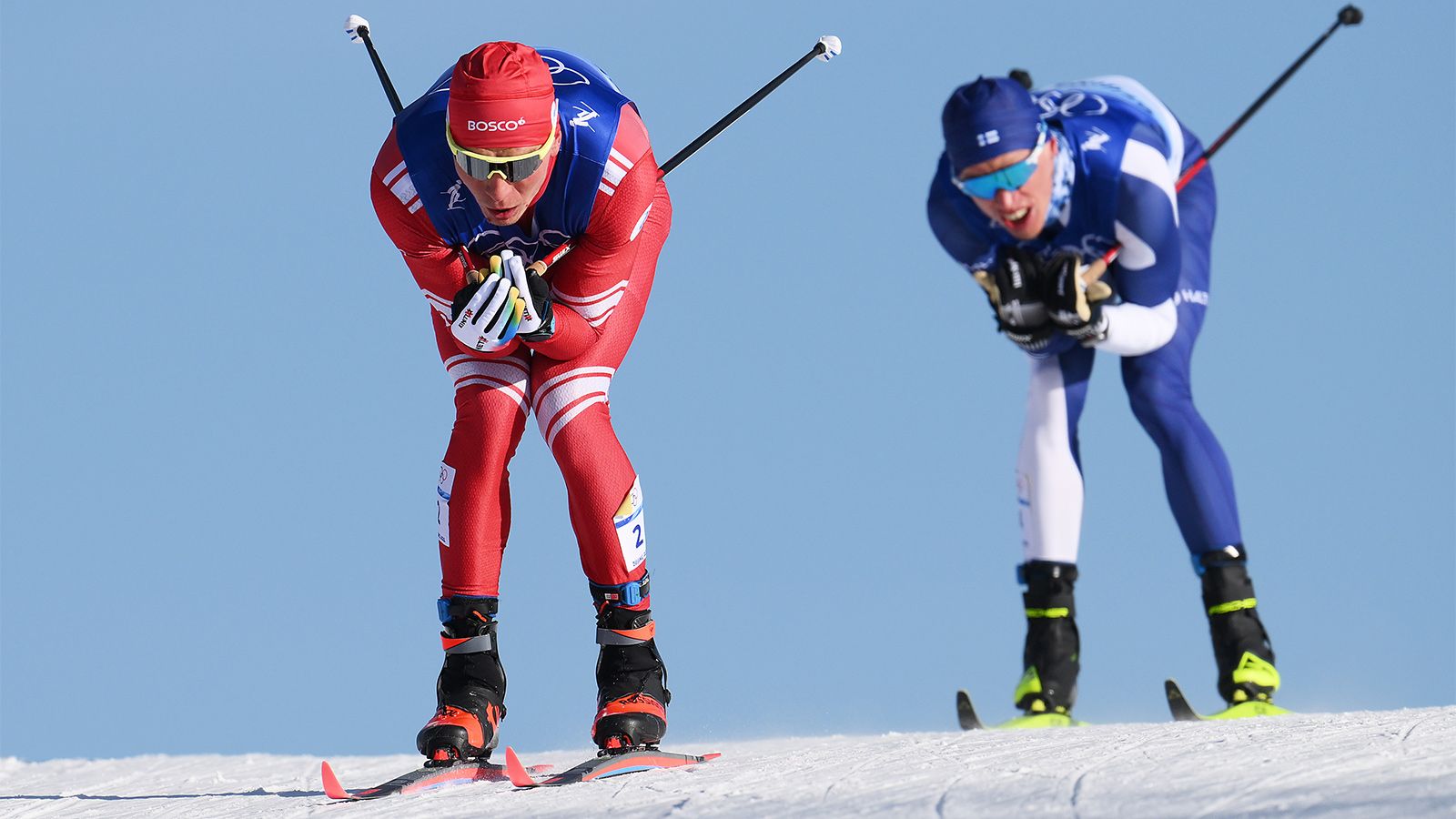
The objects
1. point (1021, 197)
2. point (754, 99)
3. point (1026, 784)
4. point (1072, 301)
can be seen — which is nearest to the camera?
point (1026, 784)

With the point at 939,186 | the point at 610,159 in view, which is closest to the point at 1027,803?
the point at 610,159

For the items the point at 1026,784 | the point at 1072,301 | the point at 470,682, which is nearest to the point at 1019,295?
the point at 1072,301

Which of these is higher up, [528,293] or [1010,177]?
[1010,177]

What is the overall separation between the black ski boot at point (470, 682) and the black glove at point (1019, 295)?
2.41 meters

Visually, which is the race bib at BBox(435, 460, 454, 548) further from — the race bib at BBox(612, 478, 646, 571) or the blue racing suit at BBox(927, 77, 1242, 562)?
the blue racing suit at BBox(927, 77, 1242, 562)

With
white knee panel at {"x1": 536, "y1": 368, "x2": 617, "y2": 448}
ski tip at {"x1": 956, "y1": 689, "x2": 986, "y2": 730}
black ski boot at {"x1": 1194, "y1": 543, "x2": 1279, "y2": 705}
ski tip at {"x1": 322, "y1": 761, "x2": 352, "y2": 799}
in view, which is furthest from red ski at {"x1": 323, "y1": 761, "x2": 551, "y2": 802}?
black ski boot at {"x1": 1194, "y1": 543, "x2": 1279, "y2": 705}

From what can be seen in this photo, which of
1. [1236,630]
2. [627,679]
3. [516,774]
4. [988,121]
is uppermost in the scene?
[988,121]

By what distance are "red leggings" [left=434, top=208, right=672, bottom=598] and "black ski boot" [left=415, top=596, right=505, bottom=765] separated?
0.06m

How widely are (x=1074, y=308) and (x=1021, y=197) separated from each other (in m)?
0.45

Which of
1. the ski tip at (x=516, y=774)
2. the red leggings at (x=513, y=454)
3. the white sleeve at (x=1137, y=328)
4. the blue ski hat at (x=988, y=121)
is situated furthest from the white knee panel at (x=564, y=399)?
the white sleeve at (x=1137, y=328)

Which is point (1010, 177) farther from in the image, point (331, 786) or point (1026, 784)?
point (331, 786)

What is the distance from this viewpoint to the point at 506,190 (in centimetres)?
475

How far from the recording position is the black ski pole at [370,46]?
18.5 feet

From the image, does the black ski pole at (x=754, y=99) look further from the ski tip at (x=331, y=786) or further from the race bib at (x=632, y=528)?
the ski tip at (x=331, y=786)
